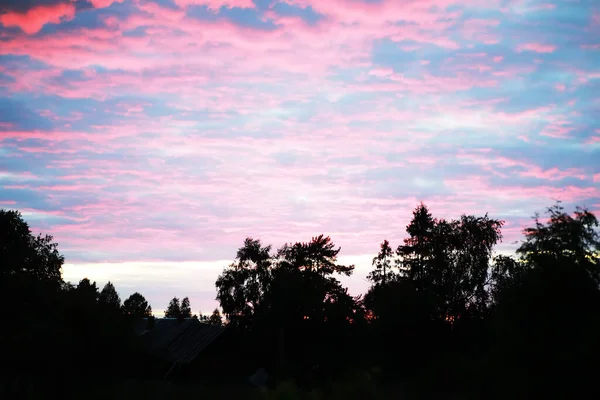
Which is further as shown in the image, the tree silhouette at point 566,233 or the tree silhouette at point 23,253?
the tree silhouette at point 23,253

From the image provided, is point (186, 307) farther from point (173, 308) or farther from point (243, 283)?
point (243, 283)

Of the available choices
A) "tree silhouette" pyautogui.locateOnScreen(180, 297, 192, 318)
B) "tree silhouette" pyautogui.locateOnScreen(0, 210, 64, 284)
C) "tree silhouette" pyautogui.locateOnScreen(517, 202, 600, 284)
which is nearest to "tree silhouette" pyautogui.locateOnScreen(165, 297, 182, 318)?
"tree silhouette" pyautogui.locateOnScreen(180, 297, 192, 318)

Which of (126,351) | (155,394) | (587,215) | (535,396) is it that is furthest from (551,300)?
(587,215)

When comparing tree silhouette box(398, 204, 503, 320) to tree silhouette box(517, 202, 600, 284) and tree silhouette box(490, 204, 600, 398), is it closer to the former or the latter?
tree silhouette box(517, 202, 600, 284)

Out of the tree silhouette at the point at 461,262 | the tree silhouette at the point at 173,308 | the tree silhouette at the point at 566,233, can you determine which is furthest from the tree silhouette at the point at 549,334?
the tree silhouette at the point at 173,308

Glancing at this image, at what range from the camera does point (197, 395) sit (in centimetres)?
1998

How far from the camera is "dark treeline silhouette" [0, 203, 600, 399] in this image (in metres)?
17.4

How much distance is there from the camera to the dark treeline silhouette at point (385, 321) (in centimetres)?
1744

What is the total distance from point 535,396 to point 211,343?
124 feet

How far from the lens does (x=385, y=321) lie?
34875 mm

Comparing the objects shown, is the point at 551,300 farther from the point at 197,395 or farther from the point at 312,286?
the point at 312,286

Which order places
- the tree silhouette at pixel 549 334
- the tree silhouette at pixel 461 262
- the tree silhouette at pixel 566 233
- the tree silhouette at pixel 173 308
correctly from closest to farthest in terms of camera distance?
the tree silhouette at pixel 549 334 → the tree silhouette at pixel 566 233 → the tree silhouette at pixel 461 262 → the tree silhouette at pixel 173 308

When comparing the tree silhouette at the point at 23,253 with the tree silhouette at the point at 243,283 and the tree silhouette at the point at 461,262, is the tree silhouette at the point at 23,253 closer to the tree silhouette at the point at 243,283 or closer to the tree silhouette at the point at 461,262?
the tree silhouette at the point at 243,283

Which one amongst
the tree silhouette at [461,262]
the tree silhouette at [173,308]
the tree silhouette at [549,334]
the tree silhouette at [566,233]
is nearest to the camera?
the tree silhouette at [549,334]
